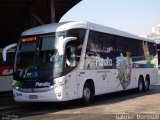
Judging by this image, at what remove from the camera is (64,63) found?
1423 centimetres

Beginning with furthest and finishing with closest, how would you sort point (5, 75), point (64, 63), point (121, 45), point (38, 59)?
1. point (5, 75)
2. point (121, 45)
3. point (38, 59)
4. point (64, 63)

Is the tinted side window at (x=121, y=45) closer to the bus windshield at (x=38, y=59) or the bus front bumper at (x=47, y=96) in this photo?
the bus windshield at (x=38, y=59)

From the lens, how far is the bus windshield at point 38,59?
1422cm

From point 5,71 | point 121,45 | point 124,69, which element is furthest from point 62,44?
point 5,71

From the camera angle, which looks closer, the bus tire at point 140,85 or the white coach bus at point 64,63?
the white coach bus at point 64,63

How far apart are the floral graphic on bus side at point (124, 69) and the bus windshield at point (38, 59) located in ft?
16.6

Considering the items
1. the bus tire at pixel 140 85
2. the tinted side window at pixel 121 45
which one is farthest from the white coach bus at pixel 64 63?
the bus tire at pixel 140 85

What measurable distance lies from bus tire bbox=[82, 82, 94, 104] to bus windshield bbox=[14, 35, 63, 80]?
185 cm

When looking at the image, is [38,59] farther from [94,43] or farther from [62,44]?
[94,43]

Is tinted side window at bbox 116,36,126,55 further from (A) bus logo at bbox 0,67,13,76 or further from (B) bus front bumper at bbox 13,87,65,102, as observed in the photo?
(A) bus logo at bbox 0,67,13,76

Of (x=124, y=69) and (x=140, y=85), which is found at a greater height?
(x=124, y=69)

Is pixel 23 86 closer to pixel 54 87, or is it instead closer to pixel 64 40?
pixel 54 87

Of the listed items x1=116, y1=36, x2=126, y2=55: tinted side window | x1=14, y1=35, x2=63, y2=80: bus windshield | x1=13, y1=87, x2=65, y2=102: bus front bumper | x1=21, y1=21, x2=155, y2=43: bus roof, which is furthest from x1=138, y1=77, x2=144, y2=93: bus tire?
x1=13, y1=87, x2=65, y2=102: bus front bumper

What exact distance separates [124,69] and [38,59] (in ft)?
20.3
